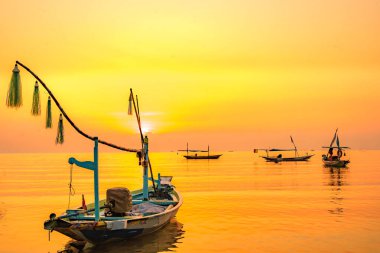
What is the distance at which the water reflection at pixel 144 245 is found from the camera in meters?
21.0

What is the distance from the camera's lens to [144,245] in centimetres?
2216

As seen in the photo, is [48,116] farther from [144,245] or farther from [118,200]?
[144,245]

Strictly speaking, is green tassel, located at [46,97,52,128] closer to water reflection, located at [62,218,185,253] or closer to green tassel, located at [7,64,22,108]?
green tassel, located at [7,64,22,108]

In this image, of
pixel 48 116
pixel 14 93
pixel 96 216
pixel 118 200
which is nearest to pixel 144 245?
pixel 118 200

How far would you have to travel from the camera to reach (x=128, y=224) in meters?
20.0

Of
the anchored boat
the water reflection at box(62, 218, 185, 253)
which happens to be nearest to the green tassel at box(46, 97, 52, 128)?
the anchored boat

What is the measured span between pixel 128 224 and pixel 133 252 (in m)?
1.63

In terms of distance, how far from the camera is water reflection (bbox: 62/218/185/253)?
21047mm

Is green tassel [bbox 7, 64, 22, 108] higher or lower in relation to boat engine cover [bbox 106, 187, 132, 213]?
higher

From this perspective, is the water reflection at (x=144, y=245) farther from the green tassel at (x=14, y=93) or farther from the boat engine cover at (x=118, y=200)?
the green tassel at (x=14, y=93)

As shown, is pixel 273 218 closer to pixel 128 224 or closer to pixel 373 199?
pixel 128 224

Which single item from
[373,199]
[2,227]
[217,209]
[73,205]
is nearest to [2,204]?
[73,205]

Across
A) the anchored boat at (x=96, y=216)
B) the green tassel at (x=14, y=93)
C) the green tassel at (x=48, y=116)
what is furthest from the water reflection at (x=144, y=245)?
the green tassel at (x=14, y=93)

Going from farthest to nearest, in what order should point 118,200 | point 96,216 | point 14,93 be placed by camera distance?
1. point 118,200
2. point 96,216
3. point 14,93
